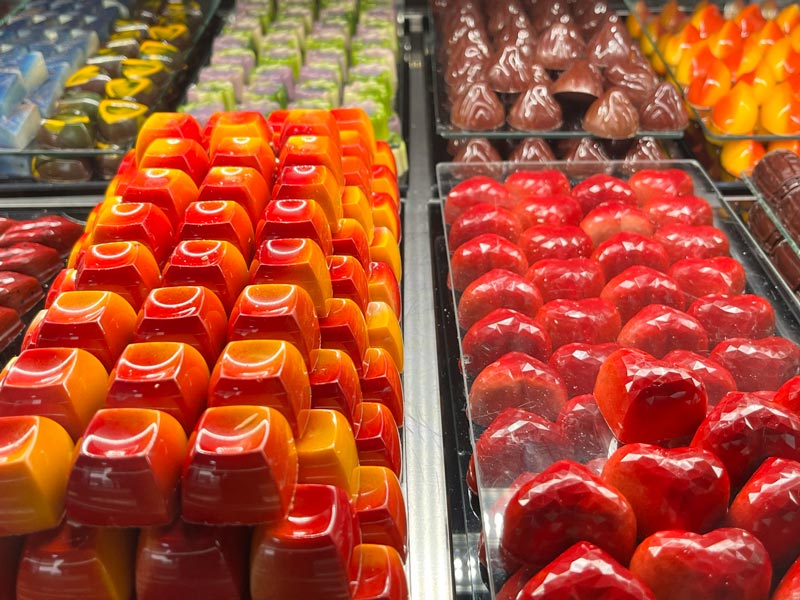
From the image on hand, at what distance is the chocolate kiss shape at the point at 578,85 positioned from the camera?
2084 mm

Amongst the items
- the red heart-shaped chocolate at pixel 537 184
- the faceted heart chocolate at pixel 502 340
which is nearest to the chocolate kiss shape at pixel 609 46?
the red heart-shaped chocolate at pixel 537 184

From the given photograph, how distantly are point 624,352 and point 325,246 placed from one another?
17.1 inches

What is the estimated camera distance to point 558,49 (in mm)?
2338

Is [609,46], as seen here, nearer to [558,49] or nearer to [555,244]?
[558,49]

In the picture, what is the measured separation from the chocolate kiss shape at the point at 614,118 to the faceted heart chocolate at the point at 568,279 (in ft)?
2.51

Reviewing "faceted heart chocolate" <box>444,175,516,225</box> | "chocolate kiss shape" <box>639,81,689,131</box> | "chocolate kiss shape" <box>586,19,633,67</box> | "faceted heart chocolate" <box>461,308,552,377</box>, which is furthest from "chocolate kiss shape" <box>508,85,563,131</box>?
"faceted heart chocolate" <box>461,308,552,377</box>

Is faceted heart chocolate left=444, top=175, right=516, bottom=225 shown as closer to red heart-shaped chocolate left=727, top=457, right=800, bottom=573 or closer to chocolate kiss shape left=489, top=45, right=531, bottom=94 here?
chocolate kiss shape left=489, top=45, right=531, bottom=94

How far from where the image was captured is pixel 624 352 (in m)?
1.01

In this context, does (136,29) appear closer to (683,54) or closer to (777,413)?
(683,54)

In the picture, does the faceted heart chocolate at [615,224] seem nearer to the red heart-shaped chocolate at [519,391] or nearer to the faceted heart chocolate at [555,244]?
the faceted heart chocolate at [555,244]

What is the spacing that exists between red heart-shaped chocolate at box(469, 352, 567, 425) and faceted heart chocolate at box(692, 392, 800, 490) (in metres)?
0.23

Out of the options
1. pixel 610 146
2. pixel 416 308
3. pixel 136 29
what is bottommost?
pixel 416 308

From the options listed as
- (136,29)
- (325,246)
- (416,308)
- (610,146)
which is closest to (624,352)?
(325,246)

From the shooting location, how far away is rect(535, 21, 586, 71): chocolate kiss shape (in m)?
2.33
